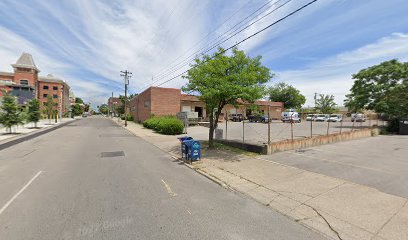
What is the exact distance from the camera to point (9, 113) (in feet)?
66.8

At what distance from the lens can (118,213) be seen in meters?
4.66

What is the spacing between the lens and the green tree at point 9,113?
65.8 feet

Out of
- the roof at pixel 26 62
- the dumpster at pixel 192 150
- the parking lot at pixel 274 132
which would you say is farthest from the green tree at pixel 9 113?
the roof at pixel 26 62

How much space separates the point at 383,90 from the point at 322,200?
29050 mm

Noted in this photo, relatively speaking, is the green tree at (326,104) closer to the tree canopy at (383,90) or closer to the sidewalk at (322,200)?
the tree canopy at (383,90)

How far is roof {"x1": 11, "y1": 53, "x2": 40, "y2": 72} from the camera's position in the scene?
62.5 meters

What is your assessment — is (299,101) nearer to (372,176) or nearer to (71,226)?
(372,176)

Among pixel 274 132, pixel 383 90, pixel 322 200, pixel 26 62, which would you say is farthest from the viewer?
pixel 26 62

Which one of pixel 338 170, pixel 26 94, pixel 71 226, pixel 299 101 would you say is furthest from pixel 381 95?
pixel 26 94

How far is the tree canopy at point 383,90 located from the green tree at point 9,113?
41.0 meters

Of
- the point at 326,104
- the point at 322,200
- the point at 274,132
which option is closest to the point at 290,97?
the point at 326,104

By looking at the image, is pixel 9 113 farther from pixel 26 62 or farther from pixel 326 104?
pixel 326 104

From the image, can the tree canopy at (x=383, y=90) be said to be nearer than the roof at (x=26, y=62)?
Yes

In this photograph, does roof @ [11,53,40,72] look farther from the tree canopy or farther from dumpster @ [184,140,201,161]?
the tree canopy
